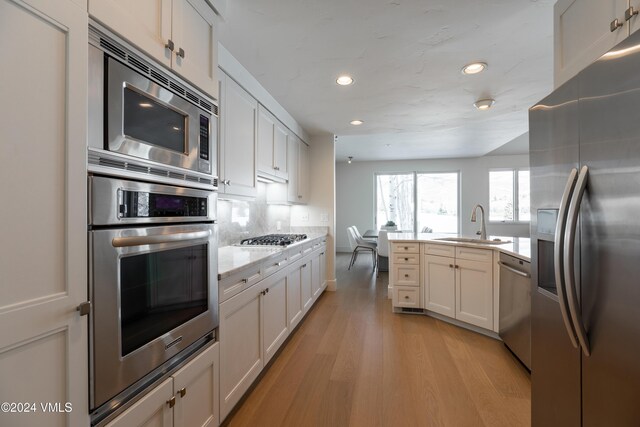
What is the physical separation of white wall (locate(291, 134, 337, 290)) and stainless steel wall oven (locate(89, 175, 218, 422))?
287 cm

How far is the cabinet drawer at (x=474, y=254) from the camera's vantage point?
2669 millimetres

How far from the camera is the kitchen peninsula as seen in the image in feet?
8.68

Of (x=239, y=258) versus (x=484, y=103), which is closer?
(x=239, y=258)

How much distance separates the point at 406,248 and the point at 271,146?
6.47ft

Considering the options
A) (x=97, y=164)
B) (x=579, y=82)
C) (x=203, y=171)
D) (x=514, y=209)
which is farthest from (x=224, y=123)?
(x=514, y=209)

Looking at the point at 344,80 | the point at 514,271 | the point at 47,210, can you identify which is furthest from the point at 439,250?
the point at 47,210

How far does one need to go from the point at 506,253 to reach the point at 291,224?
2.77m

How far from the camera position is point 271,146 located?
9.63 feet

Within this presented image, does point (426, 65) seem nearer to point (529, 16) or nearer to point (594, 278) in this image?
point (529, 16)

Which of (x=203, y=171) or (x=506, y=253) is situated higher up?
(x=203, y=171)

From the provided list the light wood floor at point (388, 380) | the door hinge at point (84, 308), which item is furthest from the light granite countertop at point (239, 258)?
the light wood floor at point (388, 380)

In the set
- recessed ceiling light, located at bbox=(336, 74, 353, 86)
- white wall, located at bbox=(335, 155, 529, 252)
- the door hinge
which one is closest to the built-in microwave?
the door hinge

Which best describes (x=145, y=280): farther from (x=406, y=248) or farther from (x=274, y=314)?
(x=406, y=248)

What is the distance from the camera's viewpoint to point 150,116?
1067 millimetres
